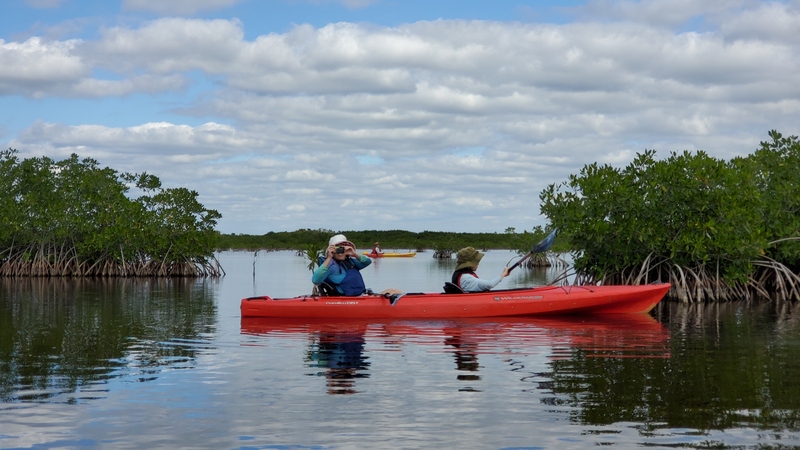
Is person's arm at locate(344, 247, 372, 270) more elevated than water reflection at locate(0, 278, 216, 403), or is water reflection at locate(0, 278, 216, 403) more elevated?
person's arm at locate(344, 247, 372, 270)

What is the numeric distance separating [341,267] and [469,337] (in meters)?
3.35

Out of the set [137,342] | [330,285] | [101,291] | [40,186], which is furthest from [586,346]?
[40,186]

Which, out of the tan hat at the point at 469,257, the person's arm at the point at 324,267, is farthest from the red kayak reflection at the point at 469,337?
the tan hat at the point at 469,257

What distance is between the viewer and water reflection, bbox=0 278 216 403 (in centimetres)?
929

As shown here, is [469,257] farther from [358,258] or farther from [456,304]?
[358,258]

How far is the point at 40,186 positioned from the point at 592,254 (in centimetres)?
2588

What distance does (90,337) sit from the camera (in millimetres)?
13719

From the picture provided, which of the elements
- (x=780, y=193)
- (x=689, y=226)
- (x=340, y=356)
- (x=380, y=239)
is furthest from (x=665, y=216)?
(x=380, y=239)

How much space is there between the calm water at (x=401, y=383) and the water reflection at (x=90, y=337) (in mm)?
51

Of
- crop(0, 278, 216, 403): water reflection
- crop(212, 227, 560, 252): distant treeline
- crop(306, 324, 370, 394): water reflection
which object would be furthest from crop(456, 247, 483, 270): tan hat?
crop(212, 227, 560, 252): distant treeline

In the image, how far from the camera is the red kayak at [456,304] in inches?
620

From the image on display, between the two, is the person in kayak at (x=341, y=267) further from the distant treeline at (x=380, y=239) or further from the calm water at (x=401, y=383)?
the distant treeline at (x=380, y=239)

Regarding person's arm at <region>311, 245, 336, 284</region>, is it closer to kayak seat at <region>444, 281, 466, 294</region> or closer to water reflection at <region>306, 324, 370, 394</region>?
water reflection at <region>306, 324, 370, 394</region>

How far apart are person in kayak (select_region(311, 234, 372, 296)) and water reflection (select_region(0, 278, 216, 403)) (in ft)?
7.18
